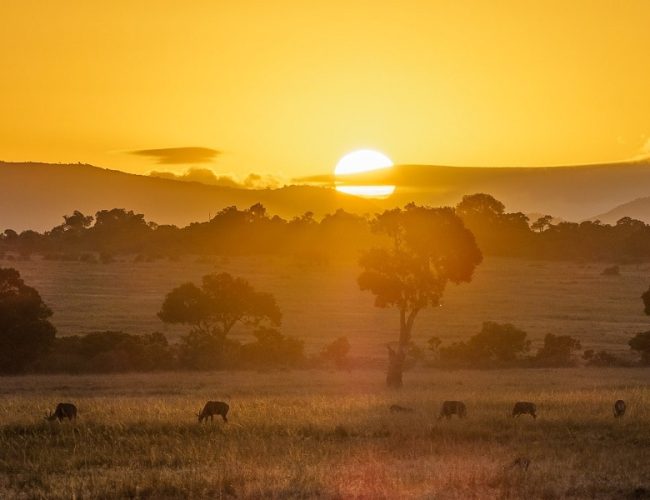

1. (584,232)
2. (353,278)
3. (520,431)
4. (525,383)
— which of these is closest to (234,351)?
(525,383)

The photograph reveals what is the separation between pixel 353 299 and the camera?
120 meters

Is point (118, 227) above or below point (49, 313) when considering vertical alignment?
above

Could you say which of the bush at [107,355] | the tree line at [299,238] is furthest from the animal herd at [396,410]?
the tree line at [299,238]

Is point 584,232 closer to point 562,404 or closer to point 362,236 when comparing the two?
point 362,236

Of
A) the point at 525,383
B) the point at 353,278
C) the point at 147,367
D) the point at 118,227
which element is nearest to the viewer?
the point at 525,383

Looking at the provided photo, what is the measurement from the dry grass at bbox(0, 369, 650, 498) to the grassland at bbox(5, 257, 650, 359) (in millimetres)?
40705

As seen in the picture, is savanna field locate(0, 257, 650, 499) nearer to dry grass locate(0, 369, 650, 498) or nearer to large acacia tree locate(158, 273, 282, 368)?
dry grass locate(0, 369, 650, 498)

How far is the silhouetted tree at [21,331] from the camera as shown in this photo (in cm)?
5691

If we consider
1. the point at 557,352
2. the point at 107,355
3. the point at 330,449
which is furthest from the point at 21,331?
the point at 330,449

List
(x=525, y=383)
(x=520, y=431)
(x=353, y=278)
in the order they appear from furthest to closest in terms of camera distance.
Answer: (x=353, y=278) < (x=525, y=383) < (x=520, y=431)

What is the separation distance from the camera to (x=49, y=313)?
198ft

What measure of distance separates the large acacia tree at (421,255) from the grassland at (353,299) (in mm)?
20584

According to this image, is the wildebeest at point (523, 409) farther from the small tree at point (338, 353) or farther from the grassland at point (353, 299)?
the grassland at point (353, 299)

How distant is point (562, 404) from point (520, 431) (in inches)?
298
